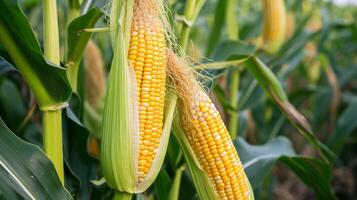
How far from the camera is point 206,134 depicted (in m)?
1.31

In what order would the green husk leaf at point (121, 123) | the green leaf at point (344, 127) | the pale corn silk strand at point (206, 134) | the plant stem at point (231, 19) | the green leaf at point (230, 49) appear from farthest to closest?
the green leaf at point (344, 127)
the plant stem at point (231, 19)
the green leaf at point (230, 49)
the pale corn silk strand at point (206, 134)
the green husk leaf at point (121, 123)

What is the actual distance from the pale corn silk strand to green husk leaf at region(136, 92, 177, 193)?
4 cm

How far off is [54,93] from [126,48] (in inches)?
9.4

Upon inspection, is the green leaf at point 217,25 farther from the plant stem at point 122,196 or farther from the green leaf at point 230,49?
the plant stem at point 122,196

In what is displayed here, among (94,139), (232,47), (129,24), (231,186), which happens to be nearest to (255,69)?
(232,47)

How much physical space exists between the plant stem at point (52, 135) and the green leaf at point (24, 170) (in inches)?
2.3

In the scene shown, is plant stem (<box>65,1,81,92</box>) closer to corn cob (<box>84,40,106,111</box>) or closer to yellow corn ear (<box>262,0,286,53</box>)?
corn cob (<box>84,40,106,111</box>)

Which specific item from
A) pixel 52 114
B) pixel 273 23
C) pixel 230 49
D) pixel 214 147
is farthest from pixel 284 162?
pixel 52 114

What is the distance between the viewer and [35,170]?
1.31 m

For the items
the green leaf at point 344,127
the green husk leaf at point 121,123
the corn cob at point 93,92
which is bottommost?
the green leaf at point 344,127

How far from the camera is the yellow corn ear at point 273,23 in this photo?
265cm

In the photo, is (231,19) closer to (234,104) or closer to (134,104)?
(234,104)

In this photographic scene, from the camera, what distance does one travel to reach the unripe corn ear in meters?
1.22

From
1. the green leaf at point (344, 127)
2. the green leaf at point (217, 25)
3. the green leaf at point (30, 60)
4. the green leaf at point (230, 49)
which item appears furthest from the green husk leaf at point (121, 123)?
the green leaf at point (344, 127)
